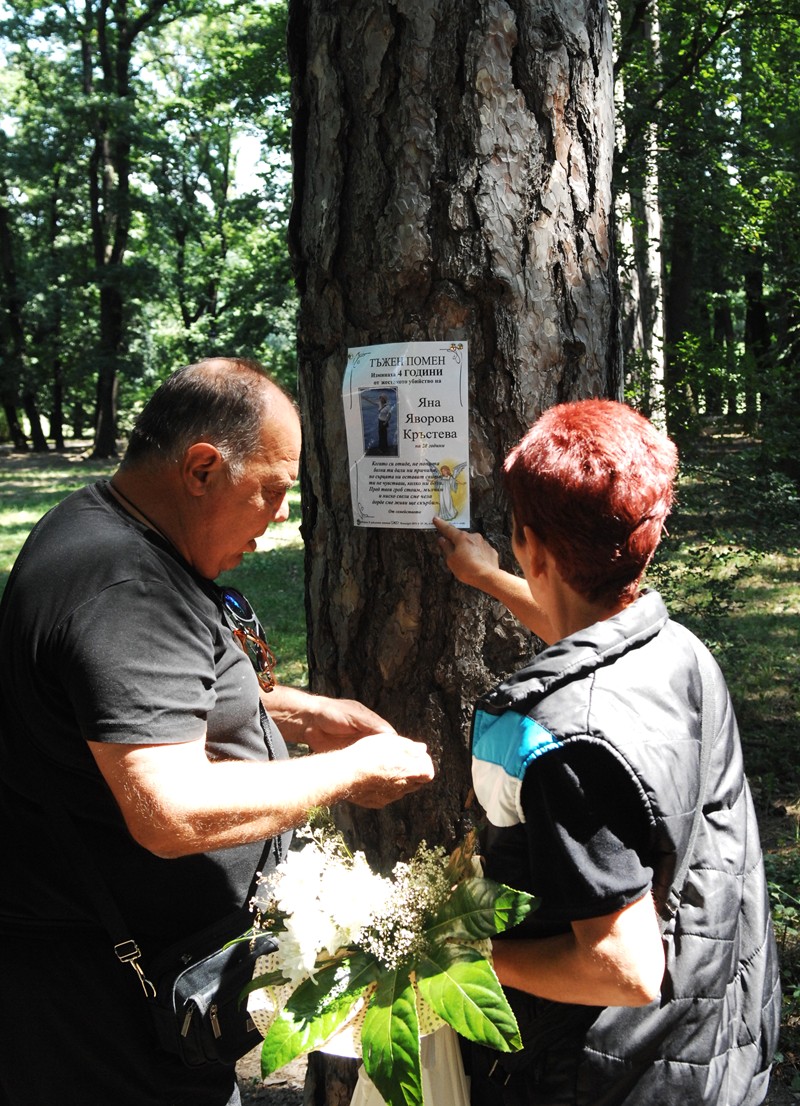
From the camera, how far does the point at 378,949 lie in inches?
64.2

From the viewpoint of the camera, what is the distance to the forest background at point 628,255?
538 cm

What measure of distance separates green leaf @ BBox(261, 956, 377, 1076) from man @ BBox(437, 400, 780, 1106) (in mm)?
236

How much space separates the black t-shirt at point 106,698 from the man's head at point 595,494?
65cm

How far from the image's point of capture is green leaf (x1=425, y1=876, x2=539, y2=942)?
1.50 m

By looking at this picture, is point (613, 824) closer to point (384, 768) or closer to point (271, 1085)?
point (384, 768)

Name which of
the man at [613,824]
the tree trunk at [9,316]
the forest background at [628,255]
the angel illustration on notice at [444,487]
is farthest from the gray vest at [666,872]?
the tree trunk at [9,316]

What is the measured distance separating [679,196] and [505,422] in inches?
180

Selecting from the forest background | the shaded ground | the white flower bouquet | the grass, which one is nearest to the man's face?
the white flower bouquet

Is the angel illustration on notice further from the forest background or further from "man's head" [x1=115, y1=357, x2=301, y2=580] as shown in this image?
the forest background

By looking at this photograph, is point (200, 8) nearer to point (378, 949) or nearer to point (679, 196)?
point (679, 196)

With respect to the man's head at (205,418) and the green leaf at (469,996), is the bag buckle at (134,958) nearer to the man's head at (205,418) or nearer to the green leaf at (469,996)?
the green leaf at (469,996)

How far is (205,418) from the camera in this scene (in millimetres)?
1911

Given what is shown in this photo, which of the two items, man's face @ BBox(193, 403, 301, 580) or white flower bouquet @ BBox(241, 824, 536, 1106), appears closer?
white flower bouquet @ BBox(241, 824, 536, 1106)

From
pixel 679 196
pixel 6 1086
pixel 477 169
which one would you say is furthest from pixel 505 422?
pixel 679 196
